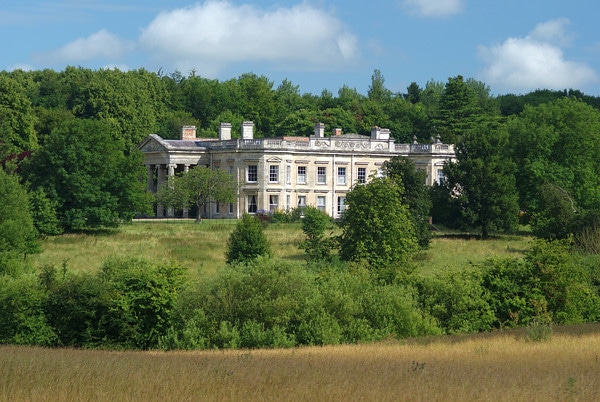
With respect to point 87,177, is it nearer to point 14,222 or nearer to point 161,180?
point 14,222

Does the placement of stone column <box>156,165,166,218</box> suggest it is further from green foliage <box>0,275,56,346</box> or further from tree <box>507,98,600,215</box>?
green foliage <box>0,275,56,346</box>

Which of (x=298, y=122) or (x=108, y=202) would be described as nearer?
(x=108, y=202)

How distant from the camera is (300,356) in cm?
2409

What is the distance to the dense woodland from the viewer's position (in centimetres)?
3278

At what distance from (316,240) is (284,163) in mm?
33629

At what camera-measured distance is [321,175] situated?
312ft

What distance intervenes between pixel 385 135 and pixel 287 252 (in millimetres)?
35991

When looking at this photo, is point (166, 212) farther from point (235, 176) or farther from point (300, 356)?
point (300, 356)

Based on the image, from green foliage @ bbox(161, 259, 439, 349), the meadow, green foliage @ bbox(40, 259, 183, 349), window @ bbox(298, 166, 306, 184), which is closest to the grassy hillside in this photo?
window @ bbox(298, 166, 306, 184)

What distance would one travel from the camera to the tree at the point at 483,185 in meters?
75.2

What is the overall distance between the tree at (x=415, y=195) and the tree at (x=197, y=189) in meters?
20.8

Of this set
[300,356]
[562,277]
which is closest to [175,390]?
[300,356]

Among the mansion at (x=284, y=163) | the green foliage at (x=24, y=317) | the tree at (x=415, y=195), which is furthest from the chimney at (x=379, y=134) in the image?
the green foliage at (x=24, y=317)

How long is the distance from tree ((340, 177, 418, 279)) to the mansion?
3466 centimetres
